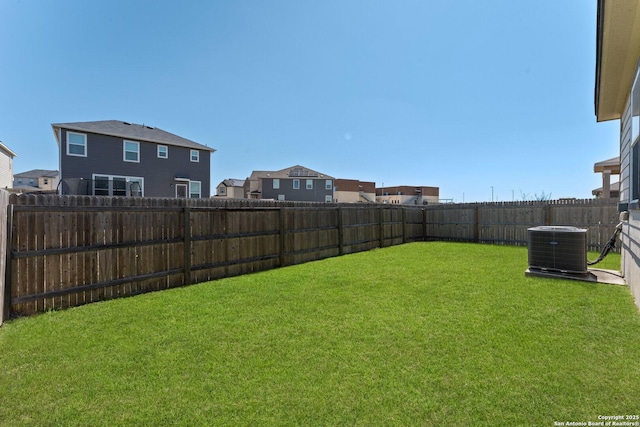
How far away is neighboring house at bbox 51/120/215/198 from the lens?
16969 millimetres

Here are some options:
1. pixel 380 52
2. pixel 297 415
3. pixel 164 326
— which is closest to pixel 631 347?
pixel 297 415

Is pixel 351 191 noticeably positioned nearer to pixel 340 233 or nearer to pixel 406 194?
pixel 406 194

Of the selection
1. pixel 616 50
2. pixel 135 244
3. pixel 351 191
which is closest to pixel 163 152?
pixel 135 244

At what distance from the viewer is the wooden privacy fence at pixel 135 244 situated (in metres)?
4.41

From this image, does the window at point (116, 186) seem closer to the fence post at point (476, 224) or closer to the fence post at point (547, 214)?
the fence post at point (476, 224)

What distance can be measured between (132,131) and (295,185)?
20.7m

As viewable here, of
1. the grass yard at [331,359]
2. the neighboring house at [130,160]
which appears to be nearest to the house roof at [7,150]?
the neighboring house at [130,160]

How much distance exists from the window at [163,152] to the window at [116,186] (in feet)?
7.06

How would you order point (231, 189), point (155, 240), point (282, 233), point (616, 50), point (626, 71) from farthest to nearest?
1. point (231, 189)
2. point (282, 233)
3. point (155, 240)
4. point (626, 71)
5. point (616, 50)

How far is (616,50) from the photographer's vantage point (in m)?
4.56

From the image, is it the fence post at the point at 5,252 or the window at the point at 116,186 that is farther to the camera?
the window at the point at 116,186

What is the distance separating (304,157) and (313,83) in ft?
82.7

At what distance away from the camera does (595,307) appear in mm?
4297

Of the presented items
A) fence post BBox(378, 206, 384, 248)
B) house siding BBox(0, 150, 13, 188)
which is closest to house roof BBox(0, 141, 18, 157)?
house siding BBox(0, 150, 13, 188)
